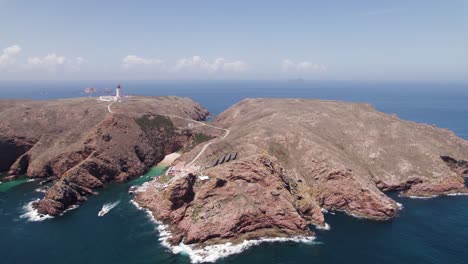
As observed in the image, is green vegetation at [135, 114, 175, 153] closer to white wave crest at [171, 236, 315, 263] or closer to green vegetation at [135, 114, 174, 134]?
green vegetation at [135, 114, 174, 134]

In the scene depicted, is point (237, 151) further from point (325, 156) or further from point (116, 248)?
point (116, 248)

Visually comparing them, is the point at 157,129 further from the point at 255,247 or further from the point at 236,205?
the point at 255,247

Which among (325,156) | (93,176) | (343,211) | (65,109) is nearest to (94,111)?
(65,109)

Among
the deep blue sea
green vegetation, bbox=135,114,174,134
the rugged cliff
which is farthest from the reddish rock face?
green vegetation, bbox=135,114,174,134

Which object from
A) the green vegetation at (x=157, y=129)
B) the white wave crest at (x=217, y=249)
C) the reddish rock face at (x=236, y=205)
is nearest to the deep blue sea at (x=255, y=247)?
the white wave crest at (x=217, y=249)

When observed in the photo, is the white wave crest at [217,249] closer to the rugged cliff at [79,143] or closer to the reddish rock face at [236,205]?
the reddish rock face at [236,205]

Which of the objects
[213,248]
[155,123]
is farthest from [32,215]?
[155,123]
